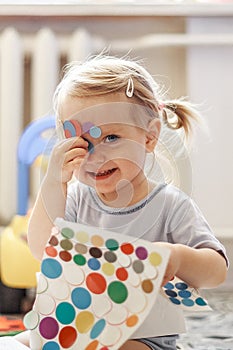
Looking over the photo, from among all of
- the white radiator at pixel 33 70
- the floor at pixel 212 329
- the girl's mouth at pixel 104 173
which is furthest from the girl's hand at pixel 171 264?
the white radiator at pixel 33 70

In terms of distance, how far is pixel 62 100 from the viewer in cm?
73

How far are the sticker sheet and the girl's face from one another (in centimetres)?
8

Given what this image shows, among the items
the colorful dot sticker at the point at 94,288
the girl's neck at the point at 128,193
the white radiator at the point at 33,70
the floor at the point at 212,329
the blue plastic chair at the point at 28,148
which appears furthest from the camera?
the white radiator at the point at 33,70

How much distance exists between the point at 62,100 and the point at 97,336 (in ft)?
0.91

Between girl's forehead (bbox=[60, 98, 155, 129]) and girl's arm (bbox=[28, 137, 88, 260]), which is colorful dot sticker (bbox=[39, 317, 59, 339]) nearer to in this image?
girl's arm (bbox=[28, 137, 88, 260])

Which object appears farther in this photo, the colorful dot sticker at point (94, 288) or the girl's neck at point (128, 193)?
the girl's neck at point (128, 193)

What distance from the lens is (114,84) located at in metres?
0.70

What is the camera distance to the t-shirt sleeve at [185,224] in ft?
2.30

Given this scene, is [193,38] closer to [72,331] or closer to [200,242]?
[200,242]

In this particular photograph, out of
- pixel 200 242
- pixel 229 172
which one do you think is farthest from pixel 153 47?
pixel 200 242

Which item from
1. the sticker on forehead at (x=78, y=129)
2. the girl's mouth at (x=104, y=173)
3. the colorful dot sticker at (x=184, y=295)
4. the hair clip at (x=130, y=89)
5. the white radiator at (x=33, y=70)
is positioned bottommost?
the colorful dot sticker at (x=184, y=295)

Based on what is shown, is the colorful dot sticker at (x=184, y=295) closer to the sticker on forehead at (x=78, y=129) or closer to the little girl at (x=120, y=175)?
the little girl at (x=120, y=175)

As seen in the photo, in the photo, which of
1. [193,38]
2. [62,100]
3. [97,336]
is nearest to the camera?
[97,336]

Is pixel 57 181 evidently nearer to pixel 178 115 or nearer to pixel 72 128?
pixel 72 128
